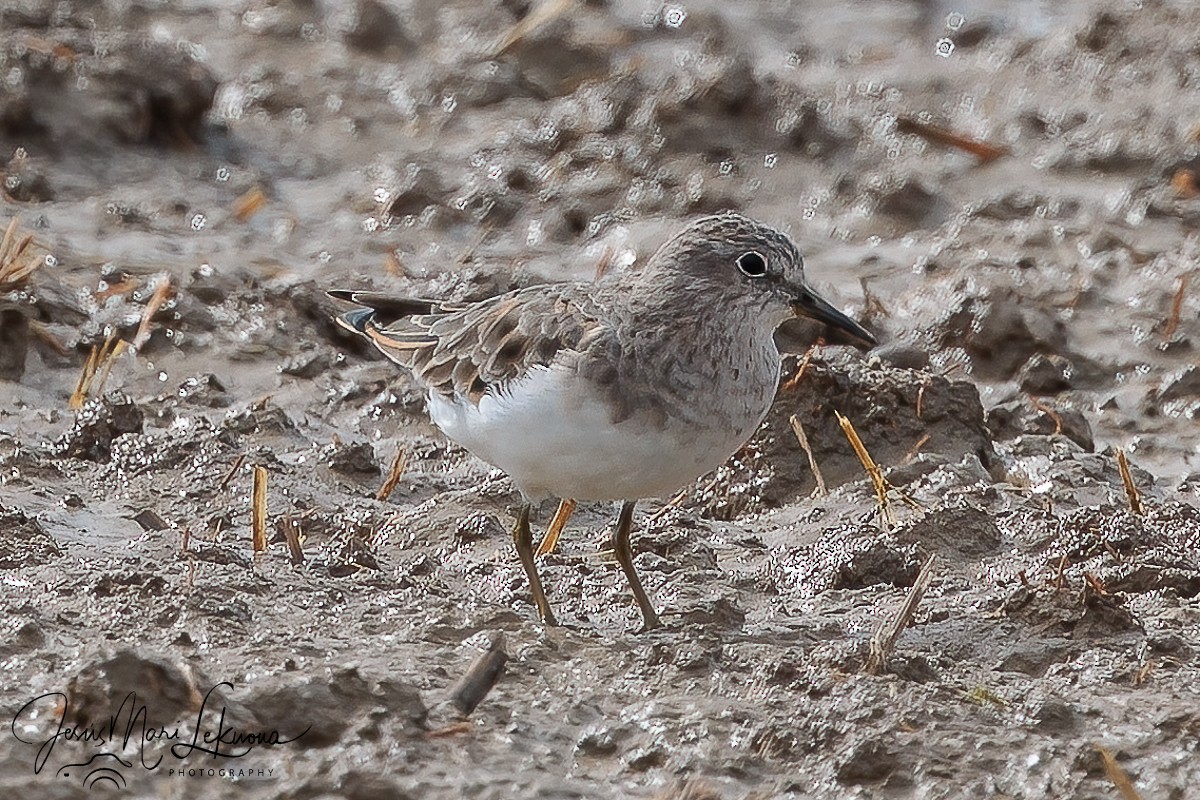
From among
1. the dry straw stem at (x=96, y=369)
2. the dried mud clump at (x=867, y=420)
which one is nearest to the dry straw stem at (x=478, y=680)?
the dried mud clump at (x=867, y=420)

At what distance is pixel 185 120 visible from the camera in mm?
10727

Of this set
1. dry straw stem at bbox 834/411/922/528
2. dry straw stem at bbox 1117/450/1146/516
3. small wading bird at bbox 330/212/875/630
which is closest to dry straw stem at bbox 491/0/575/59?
dry straw stem at bbox 834/411/922/528

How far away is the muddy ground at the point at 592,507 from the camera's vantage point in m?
5.02

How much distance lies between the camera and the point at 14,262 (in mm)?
8391

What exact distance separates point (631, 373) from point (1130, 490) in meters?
2.22

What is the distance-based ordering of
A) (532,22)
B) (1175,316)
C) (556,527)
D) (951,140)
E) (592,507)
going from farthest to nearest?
(532,22) < (951,140) < (1175,316) < (592,507) < (556,527)

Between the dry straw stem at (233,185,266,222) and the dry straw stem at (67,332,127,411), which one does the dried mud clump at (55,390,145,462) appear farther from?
the dry straw stem at (233,185,266,222)

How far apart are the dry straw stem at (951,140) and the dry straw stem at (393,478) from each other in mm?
4513

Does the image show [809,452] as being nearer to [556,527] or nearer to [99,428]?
[556,527]

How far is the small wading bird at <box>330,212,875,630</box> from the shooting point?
5.68 m

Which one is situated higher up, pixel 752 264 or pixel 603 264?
pixel 603 264

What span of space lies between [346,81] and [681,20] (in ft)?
7.46

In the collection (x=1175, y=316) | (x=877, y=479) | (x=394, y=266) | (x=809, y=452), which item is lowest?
(x=877, y=479)

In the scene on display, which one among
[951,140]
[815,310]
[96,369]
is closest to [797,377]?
[815,310]
